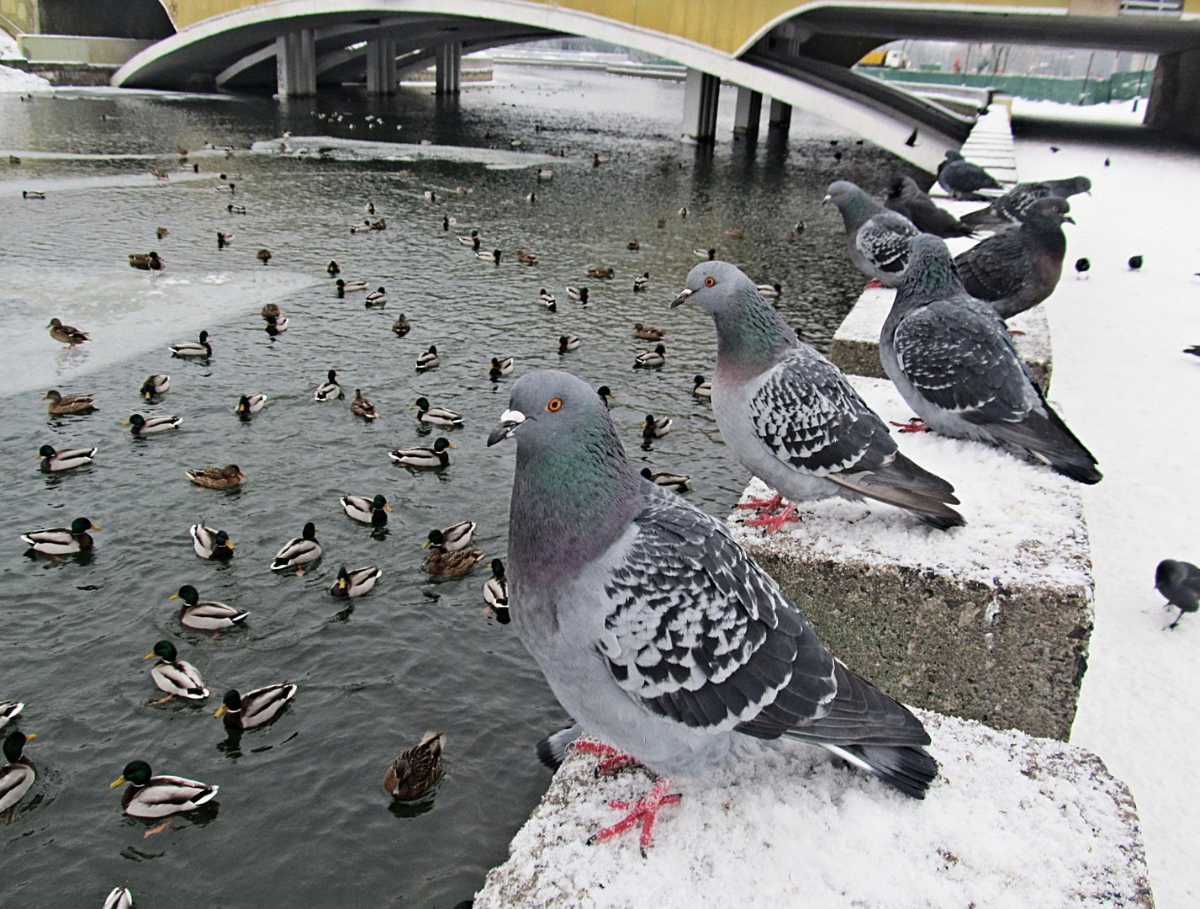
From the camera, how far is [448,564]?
886 cm

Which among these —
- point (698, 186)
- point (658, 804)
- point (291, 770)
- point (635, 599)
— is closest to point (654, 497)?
point (635, 599)

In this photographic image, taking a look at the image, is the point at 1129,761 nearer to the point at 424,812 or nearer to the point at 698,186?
the point at 424,812

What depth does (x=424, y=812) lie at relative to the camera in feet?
20.6

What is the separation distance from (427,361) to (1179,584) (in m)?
10.1

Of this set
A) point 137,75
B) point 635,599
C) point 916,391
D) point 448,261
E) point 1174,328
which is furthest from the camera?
point 137,75

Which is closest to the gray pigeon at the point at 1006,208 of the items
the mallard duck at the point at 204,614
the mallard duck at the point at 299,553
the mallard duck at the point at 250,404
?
the mallard duck at the point at 250,404

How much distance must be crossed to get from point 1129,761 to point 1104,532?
9.36ft

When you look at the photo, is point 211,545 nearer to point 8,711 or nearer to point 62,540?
point 62,540

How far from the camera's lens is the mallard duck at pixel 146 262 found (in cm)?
1747

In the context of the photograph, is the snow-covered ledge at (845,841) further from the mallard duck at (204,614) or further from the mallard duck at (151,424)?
the mallard duck at (151,424)

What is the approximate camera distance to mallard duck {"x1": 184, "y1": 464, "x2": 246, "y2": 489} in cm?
996

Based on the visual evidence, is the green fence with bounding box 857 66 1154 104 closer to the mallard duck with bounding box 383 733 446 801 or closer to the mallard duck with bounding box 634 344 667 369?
the mallard duck with bounding box 634 344 667 369

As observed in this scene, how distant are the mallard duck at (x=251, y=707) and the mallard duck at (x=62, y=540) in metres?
2.88

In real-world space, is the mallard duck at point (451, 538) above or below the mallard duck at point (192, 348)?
below
